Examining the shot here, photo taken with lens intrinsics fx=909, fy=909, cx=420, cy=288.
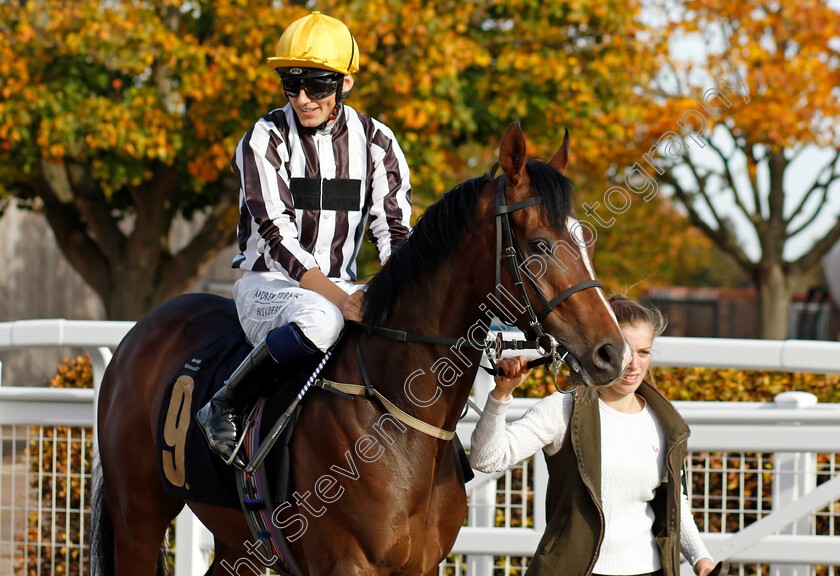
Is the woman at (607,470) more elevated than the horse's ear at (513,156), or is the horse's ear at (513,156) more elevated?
the horse's ear at (513,156)

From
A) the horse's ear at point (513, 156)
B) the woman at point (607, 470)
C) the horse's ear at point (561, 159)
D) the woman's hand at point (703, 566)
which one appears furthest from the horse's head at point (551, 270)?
the woman's hand at point (703, 566)

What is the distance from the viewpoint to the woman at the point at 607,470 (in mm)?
2723

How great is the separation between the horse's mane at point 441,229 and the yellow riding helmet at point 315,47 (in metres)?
0.68

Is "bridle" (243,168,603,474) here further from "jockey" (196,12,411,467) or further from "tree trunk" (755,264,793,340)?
"tree trunk" (755,264,793,340)

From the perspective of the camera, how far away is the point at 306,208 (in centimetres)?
Result: 305

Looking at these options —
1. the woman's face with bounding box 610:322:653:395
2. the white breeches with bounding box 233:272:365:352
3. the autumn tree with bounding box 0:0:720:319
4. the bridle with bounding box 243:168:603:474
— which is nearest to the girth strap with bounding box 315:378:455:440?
the bridle with bounding box 243:168:603:474

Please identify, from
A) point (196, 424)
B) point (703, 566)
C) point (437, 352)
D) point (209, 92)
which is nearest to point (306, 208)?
point (437, 352)

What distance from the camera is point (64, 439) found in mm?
4301

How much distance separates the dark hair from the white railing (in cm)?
65

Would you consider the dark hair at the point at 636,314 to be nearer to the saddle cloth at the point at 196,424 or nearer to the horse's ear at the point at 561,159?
the horse's ear at the point at 561,159

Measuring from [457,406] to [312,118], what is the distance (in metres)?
1.07

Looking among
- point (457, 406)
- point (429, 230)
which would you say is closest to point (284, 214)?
point (429, 230)

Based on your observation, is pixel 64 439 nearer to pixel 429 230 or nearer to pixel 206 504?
pixel 206 504

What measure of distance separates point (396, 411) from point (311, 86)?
1.11 m
